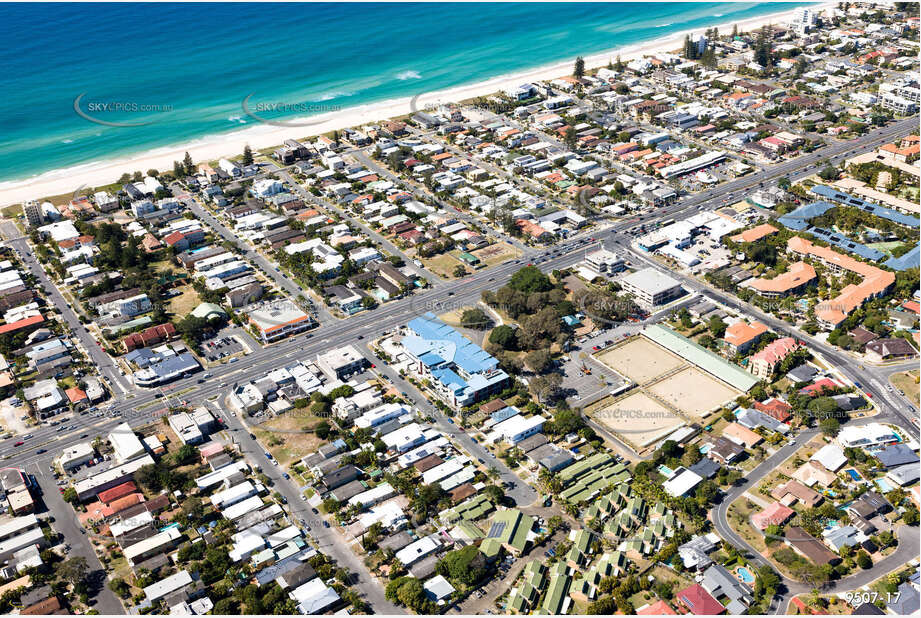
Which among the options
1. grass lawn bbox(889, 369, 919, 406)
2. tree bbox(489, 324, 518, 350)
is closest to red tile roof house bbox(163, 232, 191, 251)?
tree bbox(489, 324, 518, 350)

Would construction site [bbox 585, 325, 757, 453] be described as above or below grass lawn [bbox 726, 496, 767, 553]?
above

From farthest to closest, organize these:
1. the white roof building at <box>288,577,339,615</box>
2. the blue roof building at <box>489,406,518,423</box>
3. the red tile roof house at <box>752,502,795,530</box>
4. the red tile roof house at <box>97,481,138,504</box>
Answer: the blue roof building at <box>489,406,518,423</box>, the red tile roof house at <box>97,481,138,504</box>, the red tile roof house at <box>752,502,795,530</box>, the white roof building at <box>288,577,339,615</box>

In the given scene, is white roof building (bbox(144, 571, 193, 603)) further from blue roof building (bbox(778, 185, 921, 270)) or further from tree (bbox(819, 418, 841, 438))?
blue roof building (bbox(778, 185, 921, 270))

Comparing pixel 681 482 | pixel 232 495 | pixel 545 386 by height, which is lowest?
pixel 681 482

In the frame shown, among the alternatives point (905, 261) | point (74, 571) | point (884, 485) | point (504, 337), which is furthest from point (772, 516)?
point (74, 571)

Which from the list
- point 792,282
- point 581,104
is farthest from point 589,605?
point 581,104

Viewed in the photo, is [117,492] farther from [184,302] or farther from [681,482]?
[681,482]
